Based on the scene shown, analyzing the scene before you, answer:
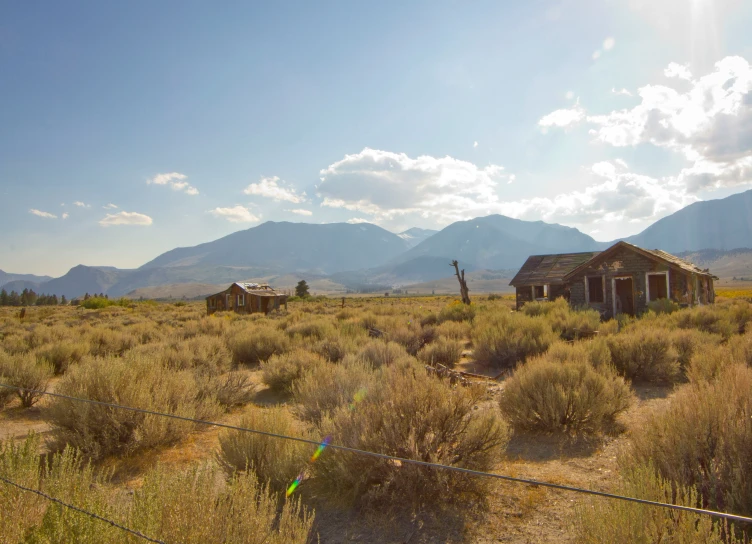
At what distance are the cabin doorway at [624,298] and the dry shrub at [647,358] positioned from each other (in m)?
13.0

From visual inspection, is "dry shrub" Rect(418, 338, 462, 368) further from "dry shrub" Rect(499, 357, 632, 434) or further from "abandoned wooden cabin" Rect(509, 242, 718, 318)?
"abandoned wooden cabin" Rect(509, 242, 718, 318)

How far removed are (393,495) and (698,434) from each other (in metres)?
2.55

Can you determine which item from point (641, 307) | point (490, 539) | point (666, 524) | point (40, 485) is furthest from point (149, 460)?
point (641, 307)

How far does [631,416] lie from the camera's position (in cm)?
621

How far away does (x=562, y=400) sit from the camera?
18.2 ft

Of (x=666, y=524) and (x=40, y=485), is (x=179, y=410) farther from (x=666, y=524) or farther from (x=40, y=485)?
(x=666, y=524)

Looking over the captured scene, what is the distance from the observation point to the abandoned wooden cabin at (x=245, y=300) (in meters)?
33.8

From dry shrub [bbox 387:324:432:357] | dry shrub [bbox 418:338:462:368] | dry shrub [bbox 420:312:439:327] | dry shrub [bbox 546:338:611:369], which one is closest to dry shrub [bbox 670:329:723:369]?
dry shrub [bbox 546:338:611:369]

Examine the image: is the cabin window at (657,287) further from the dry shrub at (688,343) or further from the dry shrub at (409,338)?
the dry shrub at (409,338)

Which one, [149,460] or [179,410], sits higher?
[179,410]

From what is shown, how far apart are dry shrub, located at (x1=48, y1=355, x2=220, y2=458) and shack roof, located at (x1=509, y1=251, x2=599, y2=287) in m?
21.4

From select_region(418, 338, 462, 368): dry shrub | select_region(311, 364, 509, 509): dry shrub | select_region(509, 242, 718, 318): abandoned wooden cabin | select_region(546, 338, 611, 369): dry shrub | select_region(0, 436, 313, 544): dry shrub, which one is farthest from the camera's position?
select_region(509, 242, 718, 318): abandoned wooden cabin

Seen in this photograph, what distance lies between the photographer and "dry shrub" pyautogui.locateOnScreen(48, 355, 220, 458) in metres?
4.96

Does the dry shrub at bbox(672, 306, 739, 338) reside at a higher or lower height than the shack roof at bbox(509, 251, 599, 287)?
lower
